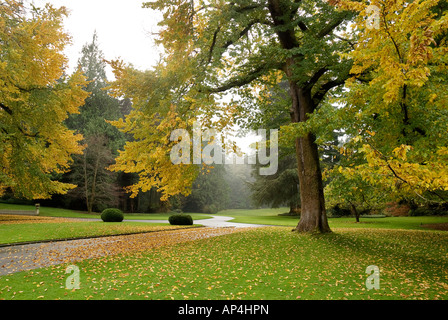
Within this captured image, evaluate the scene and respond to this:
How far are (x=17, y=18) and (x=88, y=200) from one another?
2447cm

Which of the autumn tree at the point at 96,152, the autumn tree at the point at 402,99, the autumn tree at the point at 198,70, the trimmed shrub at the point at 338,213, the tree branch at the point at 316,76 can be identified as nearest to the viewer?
the autumn tree at the point at 402,99

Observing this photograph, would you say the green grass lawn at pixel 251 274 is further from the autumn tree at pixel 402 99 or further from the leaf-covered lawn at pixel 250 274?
the autumn tree at pixel 402 99

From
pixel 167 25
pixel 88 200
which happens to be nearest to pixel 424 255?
pixel 167 25

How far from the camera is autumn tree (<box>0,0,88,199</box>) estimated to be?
11523 mm

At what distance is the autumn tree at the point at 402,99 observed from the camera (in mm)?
3791

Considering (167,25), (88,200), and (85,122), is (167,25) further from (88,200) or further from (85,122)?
(85,122)

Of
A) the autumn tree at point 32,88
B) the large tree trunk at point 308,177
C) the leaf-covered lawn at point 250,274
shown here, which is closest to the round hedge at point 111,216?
the autumn tree at point 32,88

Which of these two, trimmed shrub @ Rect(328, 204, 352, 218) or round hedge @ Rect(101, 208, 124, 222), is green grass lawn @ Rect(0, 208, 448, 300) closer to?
round hedge @ Rect(101, 208, 124, 222)

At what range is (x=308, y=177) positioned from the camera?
38.1 feet

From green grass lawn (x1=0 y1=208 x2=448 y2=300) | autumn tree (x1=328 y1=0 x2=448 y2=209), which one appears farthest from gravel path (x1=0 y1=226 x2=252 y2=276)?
autumn tree (x1=328 y1=0 x2=448 y2=209)

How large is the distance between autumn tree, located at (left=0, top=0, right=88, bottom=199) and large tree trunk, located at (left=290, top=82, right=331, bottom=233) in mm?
11234

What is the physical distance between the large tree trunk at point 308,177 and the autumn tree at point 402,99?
2.76 meters

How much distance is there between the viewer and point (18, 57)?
35.3 feet

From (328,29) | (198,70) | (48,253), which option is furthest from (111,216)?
(328,29)
